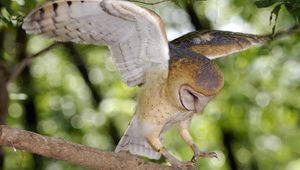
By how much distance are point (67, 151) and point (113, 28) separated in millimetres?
715

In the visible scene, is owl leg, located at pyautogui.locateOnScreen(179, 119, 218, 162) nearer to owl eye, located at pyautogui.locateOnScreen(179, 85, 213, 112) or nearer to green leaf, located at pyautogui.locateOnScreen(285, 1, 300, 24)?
owl eye, located at pyautogui.locateOnScreen(179, 85, 213, 112)

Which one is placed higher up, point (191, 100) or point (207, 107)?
point (191, 100)

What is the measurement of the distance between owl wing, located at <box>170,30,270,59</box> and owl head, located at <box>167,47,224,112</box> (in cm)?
25

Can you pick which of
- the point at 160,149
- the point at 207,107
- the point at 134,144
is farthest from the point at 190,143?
the point at 207,107

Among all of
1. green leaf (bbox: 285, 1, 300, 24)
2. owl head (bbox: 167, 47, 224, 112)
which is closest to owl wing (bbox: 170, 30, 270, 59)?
owl head (bbox: 167, 47, 224, 112)

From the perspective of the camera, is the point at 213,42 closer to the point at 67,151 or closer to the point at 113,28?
the point at 113,28

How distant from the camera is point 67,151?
374 cm

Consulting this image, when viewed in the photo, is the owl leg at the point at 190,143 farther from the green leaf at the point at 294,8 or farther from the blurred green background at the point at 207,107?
the blurred green background at the point at 207,107

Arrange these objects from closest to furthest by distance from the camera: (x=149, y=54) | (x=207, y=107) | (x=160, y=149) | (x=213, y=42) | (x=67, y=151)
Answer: (x=67, y=151) < (x=149, y=54) < (x=160, y=149) < (x=213, y=42) < (x=207, y=107)

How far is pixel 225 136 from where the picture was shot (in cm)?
1088

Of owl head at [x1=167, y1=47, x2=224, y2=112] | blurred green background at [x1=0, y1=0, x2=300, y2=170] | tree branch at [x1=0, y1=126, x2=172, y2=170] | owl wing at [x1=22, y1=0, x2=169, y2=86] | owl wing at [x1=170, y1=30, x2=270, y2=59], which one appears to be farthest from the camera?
blurred green background at [x1=0, y1=0, x2=300, y2=170]

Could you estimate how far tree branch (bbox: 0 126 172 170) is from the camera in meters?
3.60

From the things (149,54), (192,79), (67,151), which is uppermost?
(149,54)

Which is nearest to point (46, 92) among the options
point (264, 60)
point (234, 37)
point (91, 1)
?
point (264, 60)
